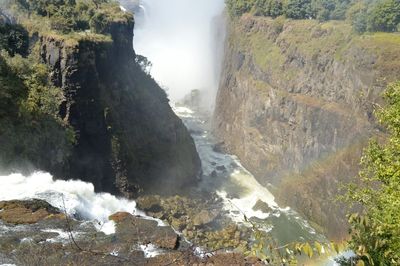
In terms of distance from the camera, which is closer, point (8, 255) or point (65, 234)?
point (8, 255)

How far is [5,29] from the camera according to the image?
52.3 m

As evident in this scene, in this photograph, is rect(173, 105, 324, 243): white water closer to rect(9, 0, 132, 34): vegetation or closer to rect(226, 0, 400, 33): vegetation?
rect(9, 0, 132, 34): vegetation

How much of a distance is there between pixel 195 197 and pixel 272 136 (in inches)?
813

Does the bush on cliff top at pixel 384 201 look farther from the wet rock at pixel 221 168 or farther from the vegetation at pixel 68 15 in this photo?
the wet rock at pixel 221 168

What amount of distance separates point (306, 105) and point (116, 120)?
29039 mm

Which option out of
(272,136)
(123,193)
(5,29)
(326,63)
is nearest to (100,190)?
(123,193)

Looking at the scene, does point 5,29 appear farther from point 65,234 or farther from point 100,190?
point 65,234

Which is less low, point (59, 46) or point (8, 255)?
point (59, 46)

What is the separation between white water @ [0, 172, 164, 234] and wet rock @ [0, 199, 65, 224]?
1.66 meters

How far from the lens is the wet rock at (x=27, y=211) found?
27828 mm

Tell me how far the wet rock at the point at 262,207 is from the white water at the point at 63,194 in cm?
2498

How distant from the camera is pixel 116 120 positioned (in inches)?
2197

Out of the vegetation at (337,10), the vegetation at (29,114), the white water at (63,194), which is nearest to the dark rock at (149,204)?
the white water at (63,194)

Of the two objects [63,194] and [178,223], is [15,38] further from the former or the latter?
[178,223]
